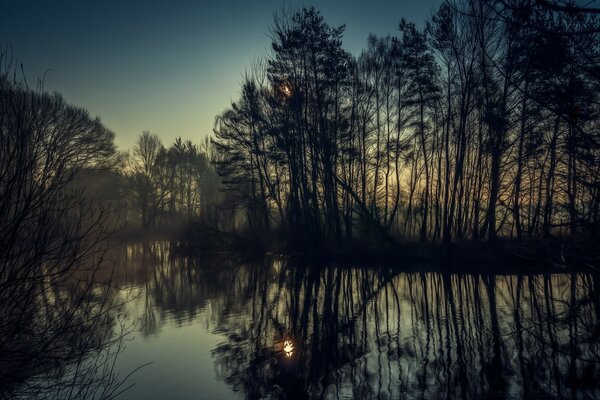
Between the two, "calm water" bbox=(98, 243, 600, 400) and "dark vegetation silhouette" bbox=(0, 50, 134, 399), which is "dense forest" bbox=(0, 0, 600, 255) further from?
"dark vegetation silhouette" bbox=(0, 50, 134, 399)

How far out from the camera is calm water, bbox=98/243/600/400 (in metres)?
7.61

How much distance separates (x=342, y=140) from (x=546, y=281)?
1770cm

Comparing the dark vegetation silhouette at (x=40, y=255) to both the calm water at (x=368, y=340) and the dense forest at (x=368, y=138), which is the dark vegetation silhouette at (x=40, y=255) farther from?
the dense forest at (x=368, y=138)

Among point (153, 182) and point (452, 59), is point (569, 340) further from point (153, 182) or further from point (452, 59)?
point (153, 182)

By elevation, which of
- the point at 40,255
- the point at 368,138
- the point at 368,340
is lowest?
the point at 368,340

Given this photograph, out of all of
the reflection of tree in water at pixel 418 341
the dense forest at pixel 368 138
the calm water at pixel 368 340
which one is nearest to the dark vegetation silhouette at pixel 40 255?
the calm water at pixel 368 340

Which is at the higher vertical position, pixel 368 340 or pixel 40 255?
pixel 40 255

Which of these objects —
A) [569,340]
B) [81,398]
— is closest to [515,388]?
[569,340]

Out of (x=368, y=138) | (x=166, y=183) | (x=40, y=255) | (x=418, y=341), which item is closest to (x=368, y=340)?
(x=418, y=341)

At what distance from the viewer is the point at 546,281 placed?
18.2 meters

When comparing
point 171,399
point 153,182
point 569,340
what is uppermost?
point 153,182

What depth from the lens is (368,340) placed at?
34.9 ft

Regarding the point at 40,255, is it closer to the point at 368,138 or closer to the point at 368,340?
the point at 368,340

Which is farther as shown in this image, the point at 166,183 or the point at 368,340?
the point at 166,183
